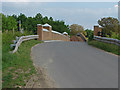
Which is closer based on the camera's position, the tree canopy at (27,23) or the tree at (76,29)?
the tree canopy at (27,23)

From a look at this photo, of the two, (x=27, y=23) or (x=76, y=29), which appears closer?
(x=27, y=23)

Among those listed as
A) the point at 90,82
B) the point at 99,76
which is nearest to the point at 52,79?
the point at 90,82

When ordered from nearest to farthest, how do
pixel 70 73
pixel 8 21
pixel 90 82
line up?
pixel 90 82 → pixel 70 73 → pixel 8 21

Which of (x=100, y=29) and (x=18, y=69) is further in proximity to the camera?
(x=100, y=29)

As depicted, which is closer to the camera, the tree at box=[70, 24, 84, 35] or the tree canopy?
the tree canopy

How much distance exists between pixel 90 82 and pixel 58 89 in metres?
1.24

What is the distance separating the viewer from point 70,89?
4.82 metres

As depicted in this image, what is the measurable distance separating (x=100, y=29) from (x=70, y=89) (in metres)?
21.3

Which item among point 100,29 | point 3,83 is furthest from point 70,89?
point 100,29

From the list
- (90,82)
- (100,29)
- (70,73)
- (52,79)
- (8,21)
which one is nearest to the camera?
(90,82)

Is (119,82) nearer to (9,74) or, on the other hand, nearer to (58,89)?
(58,89)

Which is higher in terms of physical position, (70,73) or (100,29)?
(100,29)

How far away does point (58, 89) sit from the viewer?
4840mm

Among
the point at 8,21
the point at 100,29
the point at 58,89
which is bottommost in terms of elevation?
the point at 58,89
